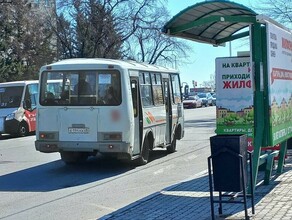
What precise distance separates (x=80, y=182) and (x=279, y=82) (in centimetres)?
491

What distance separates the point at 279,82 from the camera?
363 inches

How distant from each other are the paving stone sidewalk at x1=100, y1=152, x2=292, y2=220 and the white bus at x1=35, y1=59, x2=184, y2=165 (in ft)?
9.33

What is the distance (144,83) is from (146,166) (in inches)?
86.3

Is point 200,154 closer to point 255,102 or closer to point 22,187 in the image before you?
point 22,187

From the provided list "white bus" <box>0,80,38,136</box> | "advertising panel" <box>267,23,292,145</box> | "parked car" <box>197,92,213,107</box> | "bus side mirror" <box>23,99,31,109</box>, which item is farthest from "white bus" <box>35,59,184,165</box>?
"parked car" <box>197,92,213,107</box>

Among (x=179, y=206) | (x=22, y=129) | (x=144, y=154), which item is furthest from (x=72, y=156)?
(x=22, y=129)

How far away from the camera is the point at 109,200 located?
962 cm

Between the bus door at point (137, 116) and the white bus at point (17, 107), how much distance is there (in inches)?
486

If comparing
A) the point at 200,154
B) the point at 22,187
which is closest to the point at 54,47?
the point at 200,154

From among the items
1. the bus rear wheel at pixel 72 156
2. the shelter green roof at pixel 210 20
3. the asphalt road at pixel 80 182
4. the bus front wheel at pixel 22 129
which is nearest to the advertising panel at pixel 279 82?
the shelter green roof at pixel 210 20

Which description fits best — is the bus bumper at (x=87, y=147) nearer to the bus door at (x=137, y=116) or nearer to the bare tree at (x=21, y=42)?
the bus door at (x=137, y=116)

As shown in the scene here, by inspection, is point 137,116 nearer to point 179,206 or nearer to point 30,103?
point 179,206

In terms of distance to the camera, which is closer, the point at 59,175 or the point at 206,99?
the point at 59,175

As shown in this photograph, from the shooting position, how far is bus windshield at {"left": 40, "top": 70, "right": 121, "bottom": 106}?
42.5 feet
